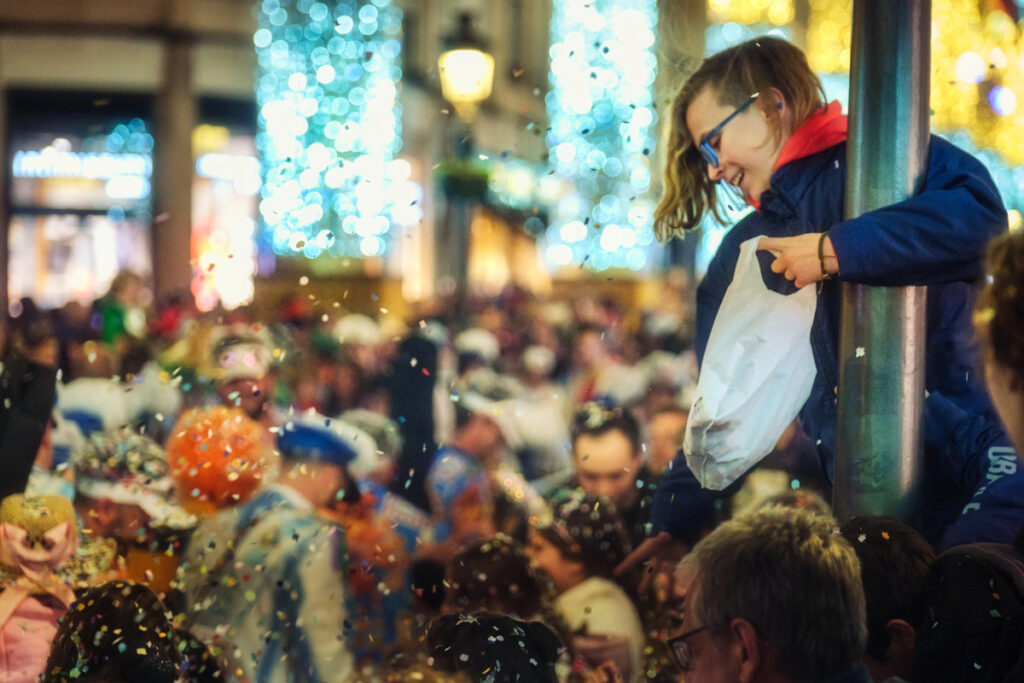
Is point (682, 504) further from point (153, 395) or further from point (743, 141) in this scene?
point (153, 395)

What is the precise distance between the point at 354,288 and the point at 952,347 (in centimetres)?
1032

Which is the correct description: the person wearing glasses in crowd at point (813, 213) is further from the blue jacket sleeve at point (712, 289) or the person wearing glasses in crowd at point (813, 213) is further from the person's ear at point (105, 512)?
the person's ear at point (105, 512)

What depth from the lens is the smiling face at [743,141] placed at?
2.65 metres

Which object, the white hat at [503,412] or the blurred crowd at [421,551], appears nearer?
the blurred crowd at [421,551]

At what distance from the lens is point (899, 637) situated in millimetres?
2281

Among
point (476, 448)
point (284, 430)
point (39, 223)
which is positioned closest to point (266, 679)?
point (284, 430)

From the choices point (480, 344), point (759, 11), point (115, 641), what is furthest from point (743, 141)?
point (759, 11)

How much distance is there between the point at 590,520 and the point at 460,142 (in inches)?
58.8

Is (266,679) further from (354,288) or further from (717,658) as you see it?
(354,288)

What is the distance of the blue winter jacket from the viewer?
7.69 ft

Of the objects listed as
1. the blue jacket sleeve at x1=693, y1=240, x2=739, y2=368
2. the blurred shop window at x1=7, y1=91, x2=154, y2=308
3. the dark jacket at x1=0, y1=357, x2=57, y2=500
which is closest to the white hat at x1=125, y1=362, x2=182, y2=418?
the dark jacket at x1=0, y1=357, x2=57, y2=500

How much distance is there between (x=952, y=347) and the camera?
8.45 ft

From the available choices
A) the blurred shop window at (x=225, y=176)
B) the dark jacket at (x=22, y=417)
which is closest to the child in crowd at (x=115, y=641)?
the dark jacket at (x=22, y=417)

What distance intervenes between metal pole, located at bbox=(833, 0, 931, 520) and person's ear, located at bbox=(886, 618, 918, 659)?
287 mm
